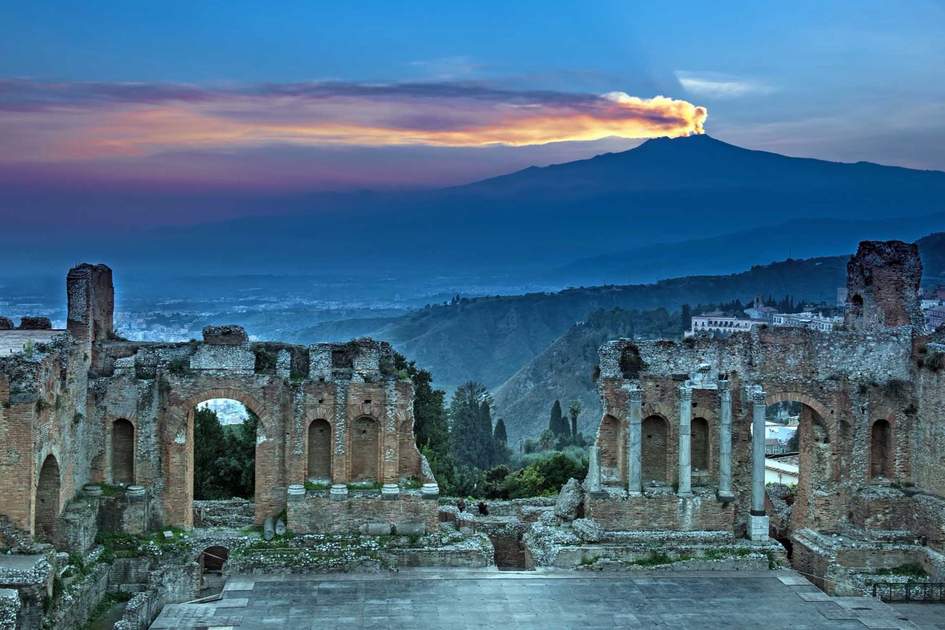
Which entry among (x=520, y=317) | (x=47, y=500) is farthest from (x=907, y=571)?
(x=520, y=317)

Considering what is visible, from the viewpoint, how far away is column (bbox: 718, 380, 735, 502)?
31641 mm

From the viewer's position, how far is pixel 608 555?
98.9 ft

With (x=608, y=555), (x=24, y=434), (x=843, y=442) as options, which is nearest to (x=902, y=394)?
(x=843, y=442)

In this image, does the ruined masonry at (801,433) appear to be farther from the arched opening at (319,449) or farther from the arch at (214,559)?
the arch at (214,559)

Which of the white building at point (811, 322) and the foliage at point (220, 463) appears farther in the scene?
the foliage at point (220, 463)

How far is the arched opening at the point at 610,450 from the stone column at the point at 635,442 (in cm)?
78

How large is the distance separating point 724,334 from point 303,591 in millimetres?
14187

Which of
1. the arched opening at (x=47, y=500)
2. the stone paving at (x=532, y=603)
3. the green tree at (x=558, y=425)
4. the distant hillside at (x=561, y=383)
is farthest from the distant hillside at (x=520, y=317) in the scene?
the arched opening at (x=47, y=500)

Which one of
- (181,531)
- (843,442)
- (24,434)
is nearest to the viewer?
(24,434)

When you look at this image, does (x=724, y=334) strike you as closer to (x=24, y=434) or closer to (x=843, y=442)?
(x=843, y=442)

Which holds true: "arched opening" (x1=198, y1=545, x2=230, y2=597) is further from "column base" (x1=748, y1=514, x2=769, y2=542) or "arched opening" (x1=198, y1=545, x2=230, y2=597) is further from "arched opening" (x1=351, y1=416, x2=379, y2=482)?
"column base" (x1=748, y1=514, x2=769, y2=542)

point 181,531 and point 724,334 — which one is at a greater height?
point 724,334

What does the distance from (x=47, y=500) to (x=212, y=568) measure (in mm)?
5143

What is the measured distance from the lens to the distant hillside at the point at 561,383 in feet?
347
